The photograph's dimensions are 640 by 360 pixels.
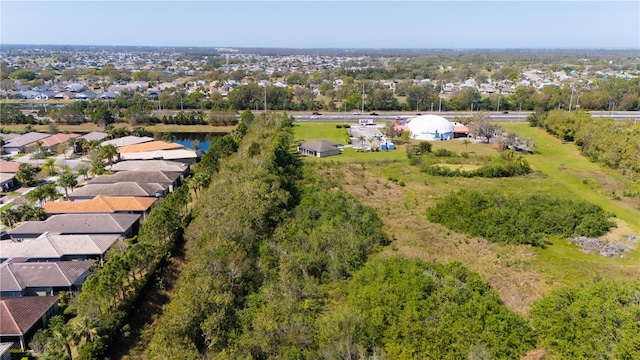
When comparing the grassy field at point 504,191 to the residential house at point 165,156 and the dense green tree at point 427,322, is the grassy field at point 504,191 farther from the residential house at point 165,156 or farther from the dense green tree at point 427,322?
the residential house at point 165,156

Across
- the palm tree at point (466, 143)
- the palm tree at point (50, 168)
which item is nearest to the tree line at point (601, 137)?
the palm tree at point (466, 143)

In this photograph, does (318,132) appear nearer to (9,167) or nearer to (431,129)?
(431,129)

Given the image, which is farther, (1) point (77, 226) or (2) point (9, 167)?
(2) point (9, 167)

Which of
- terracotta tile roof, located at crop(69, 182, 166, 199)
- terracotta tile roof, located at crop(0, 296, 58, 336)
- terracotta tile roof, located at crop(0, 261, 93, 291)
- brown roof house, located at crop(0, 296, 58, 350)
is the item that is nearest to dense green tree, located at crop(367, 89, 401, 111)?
terracotta tile roof, located at crop(69, 182, 166, 199)

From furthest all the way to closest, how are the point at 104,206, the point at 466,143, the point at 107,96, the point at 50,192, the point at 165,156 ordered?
1. the point at 107,96
2. the point at 466,143
3. the point at 165,156
4. the point at 50,192
5. the point at 104,206

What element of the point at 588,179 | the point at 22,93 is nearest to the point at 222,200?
the point at 588,179

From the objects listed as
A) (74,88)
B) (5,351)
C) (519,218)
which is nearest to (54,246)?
(5,351)

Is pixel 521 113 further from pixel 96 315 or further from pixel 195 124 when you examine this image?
pixel 96 315
